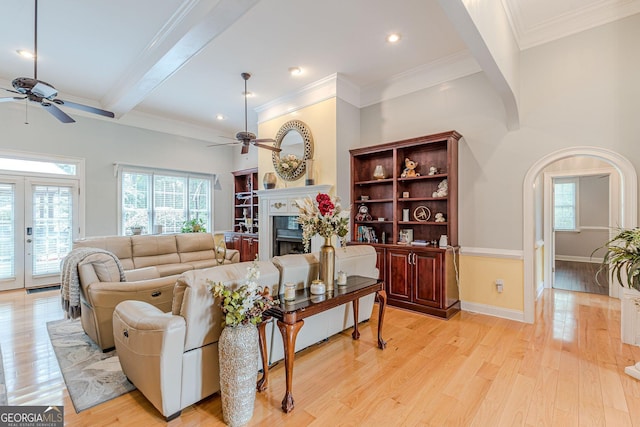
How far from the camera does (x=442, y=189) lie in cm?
417

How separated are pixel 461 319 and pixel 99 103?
7.35m

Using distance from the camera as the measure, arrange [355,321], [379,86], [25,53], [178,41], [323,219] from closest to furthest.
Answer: [323,219]
[178,41]
[355,321]
[25,53]
[379,86]

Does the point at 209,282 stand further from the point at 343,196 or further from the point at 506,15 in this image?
the point at 506,15

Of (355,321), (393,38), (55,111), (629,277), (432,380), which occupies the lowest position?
(432,380)

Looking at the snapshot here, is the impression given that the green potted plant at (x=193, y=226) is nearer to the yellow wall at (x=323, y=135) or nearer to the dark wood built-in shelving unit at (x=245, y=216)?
the dark wood built-in shelving unit at (x=245, y=216)

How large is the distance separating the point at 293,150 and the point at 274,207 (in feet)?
3.74

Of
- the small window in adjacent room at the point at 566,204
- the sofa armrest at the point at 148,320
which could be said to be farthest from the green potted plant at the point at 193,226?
the small window in adjacent room at the point at 566,204

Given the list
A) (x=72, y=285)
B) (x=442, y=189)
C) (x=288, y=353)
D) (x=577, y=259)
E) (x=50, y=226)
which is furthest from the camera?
(x=577, y=259)

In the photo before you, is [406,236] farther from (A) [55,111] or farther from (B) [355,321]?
(A) [55,111]

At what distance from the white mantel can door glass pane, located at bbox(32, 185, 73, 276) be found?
12.0ft

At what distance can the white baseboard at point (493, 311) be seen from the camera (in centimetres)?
375

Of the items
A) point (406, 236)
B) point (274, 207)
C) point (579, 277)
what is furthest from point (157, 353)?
point (579, 277)

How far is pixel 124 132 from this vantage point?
623cm

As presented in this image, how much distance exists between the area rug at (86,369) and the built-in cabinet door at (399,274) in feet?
10.7
